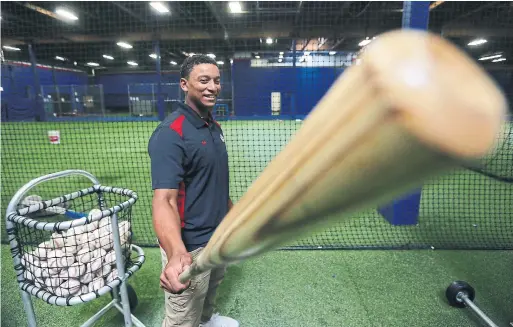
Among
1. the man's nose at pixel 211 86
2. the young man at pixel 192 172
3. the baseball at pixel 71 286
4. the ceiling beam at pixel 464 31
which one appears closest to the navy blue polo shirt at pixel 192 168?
the young man at pixel 192 172

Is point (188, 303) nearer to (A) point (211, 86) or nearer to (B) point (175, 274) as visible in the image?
(B) point (175, 274)

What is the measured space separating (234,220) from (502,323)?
279 centimetres

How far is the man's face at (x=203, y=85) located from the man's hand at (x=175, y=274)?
86 cm

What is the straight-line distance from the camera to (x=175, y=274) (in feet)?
3.78

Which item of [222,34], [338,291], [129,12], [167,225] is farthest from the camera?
[222,34]

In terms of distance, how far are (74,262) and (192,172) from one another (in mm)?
891

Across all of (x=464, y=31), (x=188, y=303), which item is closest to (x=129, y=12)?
(x=188, y=303)

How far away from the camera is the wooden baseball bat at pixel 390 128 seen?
0.86 ft

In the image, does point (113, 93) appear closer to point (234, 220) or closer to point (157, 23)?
point (157, 23)

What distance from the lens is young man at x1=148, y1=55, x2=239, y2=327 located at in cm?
144

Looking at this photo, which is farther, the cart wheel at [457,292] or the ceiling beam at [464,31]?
the ceiling beam at [464,31]

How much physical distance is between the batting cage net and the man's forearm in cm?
78

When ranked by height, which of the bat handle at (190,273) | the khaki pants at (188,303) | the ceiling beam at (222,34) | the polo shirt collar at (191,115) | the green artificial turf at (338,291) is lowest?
the green artificial turf at (338,291)

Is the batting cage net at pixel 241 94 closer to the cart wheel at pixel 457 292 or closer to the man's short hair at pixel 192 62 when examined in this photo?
the man's short hair at pixel 192 62
